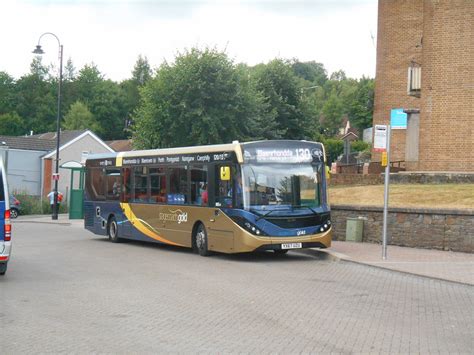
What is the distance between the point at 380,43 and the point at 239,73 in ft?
28.7

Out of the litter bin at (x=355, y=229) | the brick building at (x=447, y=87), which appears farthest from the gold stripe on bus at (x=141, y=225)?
the brick building at (x=447, y=87)

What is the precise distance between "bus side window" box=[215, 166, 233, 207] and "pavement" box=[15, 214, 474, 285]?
2973 millimetres

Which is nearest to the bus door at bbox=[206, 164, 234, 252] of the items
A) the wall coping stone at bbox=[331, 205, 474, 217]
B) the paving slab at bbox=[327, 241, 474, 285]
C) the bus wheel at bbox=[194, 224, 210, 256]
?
the bus wheel at bbox=[194, 224, 210, 256]

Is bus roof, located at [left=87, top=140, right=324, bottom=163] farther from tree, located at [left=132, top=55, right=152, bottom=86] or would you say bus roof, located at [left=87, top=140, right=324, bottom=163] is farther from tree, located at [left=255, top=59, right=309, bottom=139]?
tree, located at [left=132, top=55, right=152, bottom=86]

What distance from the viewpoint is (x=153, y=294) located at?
446 inches

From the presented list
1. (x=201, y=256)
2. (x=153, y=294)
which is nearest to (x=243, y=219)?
(x=201, y=256)

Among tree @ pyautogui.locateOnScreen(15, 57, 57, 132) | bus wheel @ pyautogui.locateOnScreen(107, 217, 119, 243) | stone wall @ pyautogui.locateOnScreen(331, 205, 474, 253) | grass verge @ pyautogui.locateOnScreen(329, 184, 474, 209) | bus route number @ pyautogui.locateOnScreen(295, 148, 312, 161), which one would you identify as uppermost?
tree @ pyautogui.locateOnScreen(15, 57, 57, 132)

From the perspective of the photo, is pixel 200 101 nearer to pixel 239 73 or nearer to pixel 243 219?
pixel 239 73

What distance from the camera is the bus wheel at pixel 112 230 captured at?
2308 centimetres

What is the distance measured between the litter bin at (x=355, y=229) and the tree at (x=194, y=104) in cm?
2029

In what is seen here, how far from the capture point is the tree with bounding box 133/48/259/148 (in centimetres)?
4103

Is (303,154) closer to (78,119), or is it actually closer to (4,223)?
(4,223)

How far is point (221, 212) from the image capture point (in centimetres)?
1722

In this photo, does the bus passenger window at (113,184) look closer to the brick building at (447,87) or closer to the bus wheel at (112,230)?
the bus wheel at (112,230)
